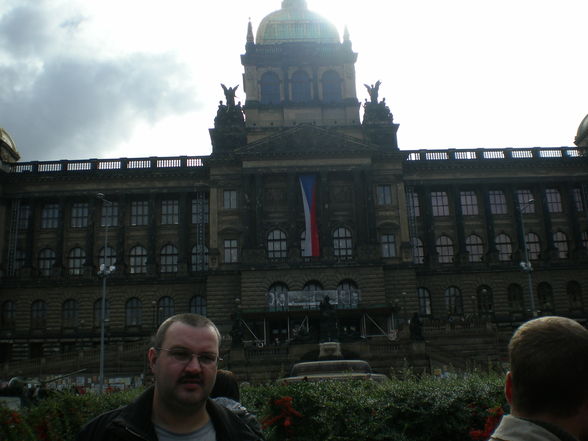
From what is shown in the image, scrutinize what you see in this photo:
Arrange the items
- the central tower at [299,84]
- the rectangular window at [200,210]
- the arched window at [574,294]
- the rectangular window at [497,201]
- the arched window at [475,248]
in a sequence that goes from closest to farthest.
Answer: the arched window at [574,294] < the rectangular window at [200,210] < the arched window at [475,248] < the rectangular window at [497,201] < the central tower at [299,84]

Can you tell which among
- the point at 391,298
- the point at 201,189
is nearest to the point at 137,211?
the point at 201,189

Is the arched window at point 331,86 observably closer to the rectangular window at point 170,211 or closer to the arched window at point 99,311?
the rectangular window at point 170,211

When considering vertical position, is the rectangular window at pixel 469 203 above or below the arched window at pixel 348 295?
above

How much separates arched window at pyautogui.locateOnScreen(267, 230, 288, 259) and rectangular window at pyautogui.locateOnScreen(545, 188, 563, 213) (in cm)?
2930

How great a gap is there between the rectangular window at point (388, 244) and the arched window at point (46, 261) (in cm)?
3448

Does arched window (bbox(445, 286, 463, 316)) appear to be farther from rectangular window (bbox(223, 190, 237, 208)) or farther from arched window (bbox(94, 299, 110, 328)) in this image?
arched window (bbox(94, 299, 110, 328))

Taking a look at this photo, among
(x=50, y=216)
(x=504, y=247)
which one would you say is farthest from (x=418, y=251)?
(x=50, y=216)

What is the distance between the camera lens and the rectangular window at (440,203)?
68.1 metres

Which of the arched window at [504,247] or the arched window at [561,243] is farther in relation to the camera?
the arched window at [561,243]

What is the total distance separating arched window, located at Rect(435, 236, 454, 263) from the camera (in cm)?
6694

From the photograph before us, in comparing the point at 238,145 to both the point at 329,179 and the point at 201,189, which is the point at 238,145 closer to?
the point at 201,189

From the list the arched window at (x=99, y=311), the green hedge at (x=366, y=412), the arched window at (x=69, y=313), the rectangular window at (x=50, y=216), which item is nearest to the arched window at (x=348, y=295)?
the arched window at (x=99, y=311)

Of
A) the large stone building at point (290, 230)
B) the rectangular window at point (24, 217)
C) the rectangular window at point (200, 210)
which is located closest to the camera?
the large stone building at point (290, 230)

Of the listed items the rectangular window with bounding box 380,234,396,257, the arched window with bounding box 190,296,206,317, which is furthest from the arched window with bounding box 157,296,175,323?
the rectangular window with bounding box 380,234,396,257
